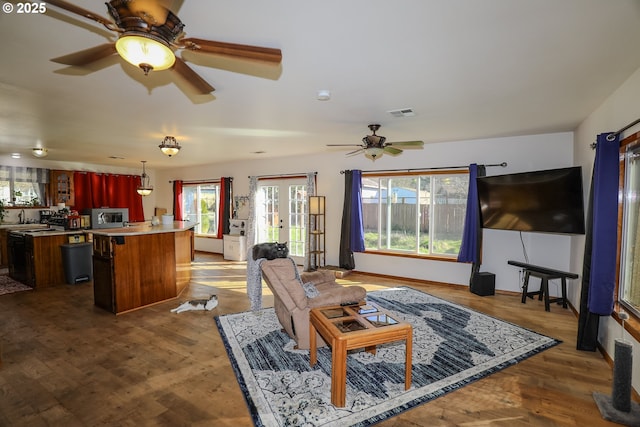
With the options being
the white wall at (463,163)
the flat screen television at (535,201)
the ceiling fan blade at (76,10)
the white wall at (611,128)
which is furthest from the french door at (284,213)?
the ceiling fan blade at (76,10)

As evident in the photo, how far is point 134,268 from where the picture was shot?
412 cm

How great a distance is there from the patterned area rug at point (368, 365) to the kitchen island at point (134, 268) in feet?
4.00

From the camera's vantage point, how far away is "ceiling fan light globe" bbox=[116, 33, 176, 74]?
139 centimetres

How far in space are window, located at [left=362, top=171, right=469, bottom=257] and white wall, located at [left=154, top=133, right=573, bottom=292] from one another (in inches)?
9.6

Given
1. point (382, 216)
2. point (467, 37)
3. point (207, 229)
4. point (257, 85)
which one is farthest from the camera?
point (207, 229)

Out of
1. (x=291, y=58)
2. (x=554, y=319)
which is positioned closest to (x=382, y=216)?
(x=554, y=319)

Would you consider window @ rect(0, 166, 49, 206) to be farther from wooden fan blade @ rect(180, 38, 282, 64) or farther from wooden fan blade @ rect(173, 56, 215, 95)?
wooden fan blade @ rect(180, 38, 282, 64)

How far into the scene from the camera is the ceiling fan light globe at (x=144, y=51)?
1386mm

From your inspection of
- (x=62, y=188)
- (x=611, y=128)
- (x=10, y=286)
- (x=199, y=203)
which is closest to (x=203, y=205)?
(x=199, y=203)

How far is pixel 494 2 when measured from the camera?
5.41ft

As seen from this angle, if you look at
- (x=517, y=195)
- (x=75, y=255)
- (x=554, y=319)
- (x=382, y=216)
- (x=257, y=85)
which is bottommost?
(x=554, y=319)

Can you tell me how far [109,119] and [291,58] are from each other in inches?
119

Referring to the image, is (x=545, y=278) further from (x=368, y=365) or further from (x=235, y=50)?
(x=235, y=50)

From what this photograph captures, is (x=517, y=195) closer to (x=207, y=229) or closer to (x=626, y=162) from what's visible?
(x=626, y=162)
